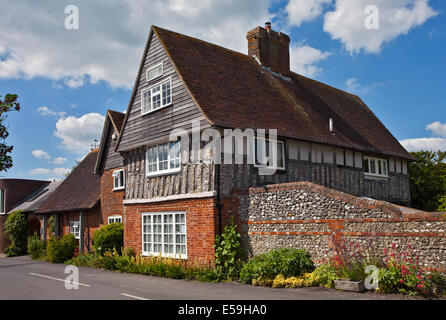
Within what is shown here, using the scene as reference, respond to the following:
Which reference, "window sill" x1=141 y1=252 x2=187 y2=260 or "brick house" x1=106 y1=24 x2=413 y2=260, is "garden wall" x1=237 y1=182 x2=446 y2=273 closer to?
"brick house" x1=106 y1=24 x2=413 y2=260

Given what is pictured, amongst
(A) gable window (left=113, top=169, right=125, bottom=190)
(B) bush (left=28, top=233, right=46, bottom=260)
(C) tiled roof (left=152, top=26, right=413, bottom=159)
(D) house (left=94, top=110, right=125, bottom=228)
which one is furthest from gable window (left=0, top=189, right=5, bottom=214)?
(C) tiled roof (left=152, top=26, right=413, bottom=159)

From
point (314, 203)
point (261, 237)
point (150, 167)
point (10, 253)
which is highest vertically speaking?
point (150, 167)

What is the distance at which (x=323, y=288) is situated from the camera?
1059 cm

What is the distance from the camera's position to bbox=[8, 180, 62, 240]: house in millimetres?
30125

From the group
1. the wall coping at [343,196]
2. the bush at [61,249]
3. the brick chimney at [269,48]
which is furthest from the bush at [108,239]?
the brick chimney at [269,48]

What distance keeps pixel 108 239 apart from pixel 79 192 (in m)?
8.75

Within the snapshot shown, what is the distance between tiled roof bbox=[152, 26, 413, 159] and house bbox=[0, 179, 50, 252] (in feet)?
78.1

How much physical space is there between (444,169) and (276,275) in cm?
1676

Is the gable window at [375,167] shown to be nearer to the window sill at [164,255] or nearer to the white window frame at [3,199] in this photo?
the window sill at [164,255]

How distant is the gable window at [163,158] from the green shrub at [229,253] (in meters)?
3.28

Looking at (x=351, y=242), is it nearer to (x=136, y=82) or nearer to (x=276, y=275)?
(x=276, y=275)

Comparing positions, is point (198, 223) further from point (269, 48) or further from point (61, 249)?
point (61, 249)

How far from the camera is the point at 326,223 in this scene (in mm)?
11477

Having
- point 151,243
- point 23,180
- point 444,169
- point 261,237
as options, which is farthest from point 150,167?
point 23,180
